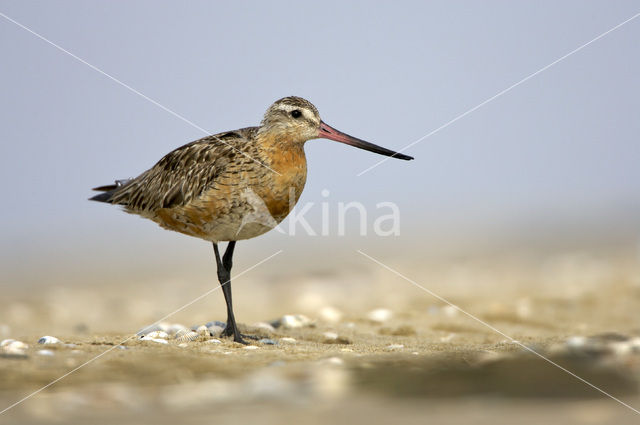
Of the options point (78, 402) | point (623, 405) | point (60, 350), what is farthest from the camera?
point (60, 350)

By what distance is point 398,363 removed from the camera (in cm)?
662

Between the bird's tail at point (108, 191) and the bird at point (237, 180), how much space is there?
2.77ft

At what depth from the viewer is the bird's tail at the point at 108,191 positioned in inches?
418

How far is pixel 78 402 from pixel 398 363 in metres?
2.85

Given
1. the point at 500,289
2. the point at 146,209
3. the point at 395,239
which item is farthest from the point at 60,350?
the point at 395,239

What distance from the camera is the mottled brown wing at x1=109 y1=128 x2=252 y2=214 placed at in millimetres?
8789

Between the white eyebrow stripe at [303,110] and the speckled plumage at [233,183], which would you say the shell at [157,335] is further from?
the white eyebrow stripe at [303,110]

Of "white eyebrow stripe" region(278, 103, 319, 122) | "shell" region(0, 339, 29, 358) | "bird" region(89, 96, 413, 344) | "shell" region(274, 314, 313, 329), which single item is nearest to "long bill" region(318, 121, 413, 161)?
"bird" region(89, 96, 413, 344)

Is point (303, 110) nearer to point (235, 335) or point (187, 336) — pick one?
point (235, 335)

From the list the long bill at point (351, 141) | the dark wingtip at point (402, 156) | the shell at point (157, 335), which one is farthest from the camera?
the dark wingtip at point (402, 156)

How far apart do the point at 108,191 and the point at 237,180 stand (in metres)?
3.28

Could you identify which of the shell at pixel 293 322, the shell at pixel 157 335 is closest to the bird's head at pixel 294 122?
the shell at pixel 157 335

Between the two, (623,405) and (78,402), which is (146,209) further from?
(623,405)

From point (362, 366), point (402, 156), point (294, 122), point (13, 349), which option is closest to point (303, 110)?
point (294, 122)
